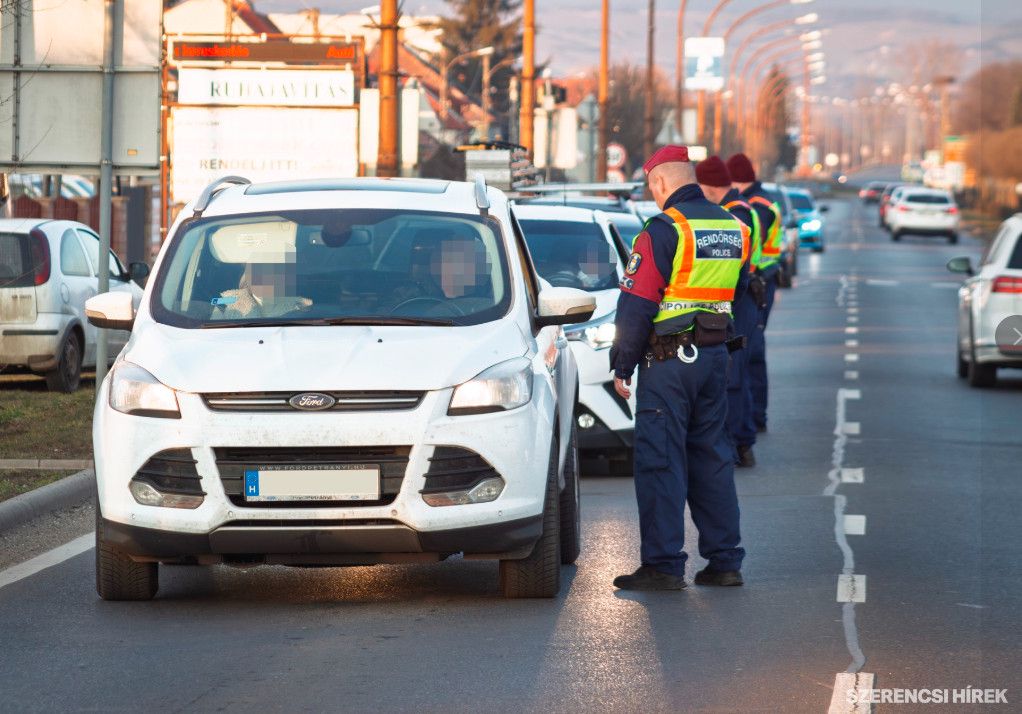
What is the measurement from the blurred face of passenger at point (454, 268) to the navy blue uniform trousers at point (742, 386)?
442cm

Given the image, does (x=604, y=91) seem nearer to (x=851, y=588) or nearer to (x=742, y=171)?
(x=742, y=171)

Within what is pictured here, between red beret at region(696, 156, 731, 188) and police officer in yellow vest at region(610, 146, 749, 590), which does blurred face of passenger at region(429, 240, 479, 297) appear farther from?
red beret at region(696, 156, 731, 188)

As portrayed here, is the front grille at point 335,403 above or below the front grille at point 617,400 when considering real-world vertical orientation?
above

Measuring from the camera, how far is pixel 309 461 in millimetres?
7617

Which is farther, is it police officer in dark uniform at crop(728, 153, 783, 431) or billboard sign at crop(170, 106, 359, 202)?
billboard sign at crop(170, 106, 359, 202)

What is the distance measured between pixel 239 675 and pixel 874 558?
3718mm

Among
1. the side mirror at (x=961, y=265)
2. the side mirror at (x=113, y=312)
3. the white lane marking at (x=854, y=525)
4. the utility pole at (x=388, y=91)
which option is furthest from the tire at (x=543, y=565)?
the utility pole at (x=388, y=91)

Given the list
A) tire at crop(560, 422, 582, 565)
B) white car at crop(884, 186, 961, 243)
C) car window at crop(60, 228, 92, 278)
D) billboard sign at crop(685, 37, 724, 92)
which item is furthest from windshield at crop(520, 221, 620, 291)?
billboard sign at crop(685, 37, 724, 92)

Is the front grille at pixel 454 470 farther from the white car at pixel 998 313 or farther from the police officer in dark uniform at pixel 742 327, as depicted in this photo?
the white car at pixel 998 313

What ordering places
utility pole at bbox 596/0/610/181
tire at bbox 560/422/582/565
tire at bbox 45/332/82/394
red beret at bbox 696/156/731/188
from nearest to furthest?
tire at bbox 560/422/582/565
red beret at bbox 696/156/731/188
tire at bbox 45/332/82/394
utility pole at bbox 596/0/610/181

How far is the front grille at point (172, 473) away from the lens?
7.68 m

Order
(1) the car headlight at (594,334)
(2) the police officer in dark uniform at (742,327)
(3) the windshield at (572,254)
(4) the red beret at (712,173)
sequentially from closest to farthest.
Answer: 1. (4) the red beret at (712,173)
2. (2) the police officer in dark uniform at (742,327)
3. (1) the car headlight at (594,334)
4. (3) the windshield at (572,254)

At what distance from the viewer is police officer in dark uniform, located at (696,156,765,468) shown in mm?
→ 12453

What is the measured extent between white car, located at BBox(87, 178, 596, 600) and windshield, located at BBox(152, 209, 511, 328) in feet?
0.04
